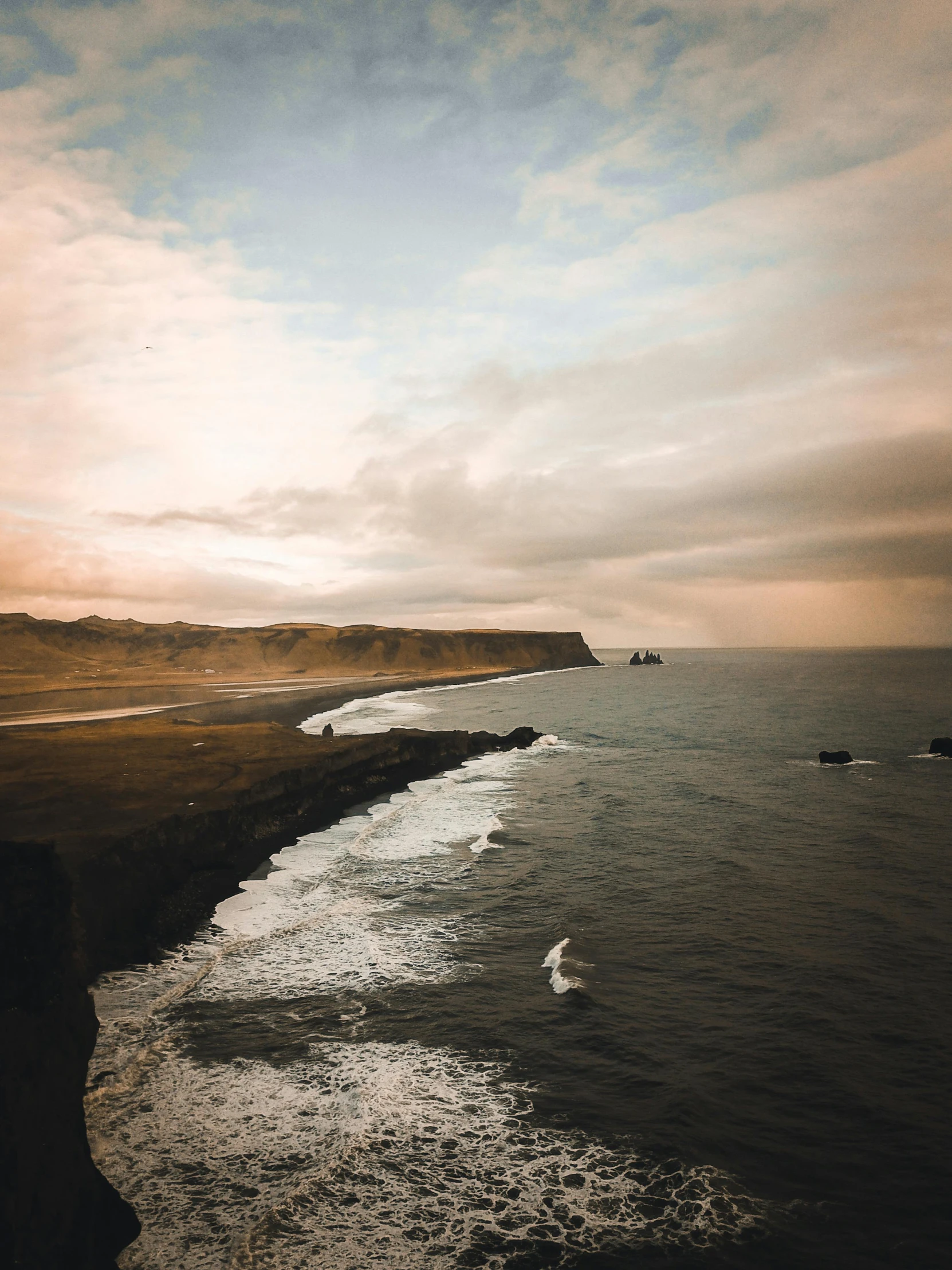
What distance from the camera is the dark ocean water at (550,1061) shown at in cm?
679

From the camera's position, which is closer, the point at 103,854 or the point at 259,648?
the point at 103,854

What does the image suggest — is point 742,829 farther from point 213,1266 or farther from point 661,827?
point 213,1266

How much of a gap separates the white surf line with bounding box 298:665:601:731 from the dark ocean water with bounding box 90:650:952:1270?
114ft

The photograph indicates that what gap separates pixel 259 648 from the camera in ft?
552

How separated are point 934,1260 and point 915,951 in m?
7.96

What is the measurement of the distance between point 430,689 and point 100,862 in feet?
304

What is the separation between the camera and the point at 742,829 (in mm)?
22922

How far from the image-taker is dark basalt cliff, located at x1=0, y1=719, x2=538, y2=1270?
5750mm

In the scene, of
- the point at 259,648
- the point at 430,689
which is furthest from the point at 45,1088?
the point at 259,648

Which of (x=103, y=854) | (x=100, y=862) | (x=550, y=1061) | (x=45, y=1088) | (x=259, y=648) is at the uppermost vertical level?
(x=259, y=648)

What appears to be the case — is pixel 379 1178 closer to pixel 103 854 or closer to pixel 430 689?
pixel 103 854

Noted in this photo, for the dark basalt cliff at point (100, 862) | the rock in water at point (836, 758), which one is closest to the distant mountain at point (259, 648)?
the dark basalt cliff at point (100, 862)

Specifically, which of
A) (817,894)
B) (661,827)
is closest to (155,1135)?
(817,894)

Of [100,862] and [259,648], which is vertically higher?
[259,648]
